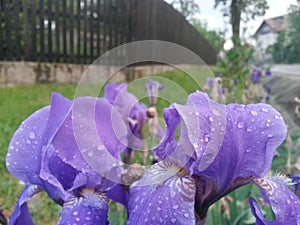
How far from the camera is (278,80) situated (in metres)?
3.35

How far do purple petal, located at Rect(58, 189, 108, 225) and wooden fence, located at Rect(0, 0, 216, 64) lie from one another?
451 centimetres

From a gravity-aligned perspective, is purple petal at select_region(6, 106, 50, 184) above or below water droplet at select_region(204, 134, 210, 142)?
below

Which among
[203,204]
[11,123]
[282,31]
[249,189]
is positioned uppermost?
[282,31]

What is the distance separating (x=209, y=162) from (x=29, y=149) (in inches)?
7.2

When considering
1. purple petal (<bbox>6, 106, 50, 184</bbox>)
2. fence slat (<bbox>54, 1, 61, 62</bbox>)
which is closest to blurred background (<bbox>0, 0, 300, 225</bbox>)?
fence slat (<bbox>54, 1, 61, 62</bbox>)

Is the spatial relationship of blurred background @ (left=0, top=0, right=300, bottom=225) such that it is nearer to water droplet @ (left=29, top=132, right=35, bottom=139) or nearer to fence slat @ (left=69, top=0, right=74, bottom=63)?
fence slat @ (left=69, top=0, right=74, bottom=63)

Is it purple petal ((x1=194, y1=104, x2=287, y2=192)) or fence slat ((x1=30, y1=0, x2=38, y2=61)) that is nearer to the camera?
purple petal ((x1=194, y1=104, x2=287, y2=192))

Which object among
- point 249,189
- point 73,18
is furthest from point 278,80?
point 73,18

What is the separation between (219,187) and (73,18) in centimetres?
503

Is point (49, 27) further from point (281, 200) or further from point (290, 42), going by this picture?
point (281, 200)

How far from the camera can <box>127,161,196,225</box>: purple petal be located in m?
0.39

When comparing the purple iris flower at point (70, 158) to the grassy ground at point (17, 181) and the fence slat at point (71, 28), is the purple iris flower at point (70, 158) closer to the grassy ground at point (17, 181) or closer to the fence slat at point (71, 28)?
the grassy ground at point (17, 181)

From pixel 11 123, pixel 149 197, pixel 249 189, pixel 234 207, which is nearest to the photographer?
pixel 149 197

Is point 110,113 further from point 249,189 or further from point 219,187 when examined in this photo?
point 249,189
